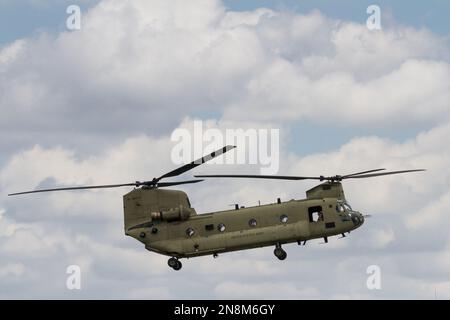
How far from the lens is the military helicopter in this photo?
303 ft

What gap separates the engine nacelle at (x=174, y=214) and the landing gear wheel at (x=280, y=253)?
755cm

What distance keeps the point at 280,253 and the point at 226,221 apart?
491cm

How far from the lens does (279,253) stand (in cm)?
9281

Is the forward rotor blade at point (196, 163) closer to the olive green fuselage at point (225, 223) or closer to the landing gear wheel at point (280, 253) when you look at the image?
the olive green fuselage at point (225, 223)

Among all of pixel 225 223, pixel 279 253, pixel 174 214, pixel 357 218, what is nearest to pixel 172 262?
pixel 174 214

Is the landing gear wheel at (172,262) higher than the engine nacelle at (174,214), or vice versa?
the engine nacelle at (174,214)

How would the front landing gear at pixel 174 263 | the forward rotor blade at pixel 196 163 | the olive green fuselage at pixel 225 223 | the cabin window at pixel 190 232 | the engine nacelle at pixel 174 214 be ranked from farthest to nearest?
the front landing gear at pixel 174 263
the engine nacelle at pixel 174 214
the cabin window at pixel 190 232
the olive green fuselage at pixel 225 223
the forward rotor blade at pixel 196 163

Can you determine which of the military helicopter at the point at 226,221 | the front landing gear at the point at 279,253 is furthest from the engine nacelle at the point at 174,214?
the front landing gear at the point at 279,253

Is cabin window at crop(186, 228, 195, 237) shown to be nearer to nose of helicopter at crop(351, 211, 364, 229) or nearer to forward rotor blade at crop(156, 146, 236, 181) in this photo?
forward rotor blade at crop(156, 146, 236, 181)

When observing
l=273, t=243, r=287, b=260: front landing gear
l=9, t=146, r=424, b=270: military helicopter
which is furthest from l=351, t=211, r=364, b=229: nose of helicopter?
l=273, t=243, r=287, b=260: front landing gear

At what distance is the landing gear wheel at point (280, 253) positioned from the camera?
92812 mm

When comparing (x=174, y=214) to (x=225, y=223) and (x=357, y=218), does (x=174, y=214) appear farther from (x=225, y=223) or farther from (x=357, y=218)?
(x=357, y=218)
